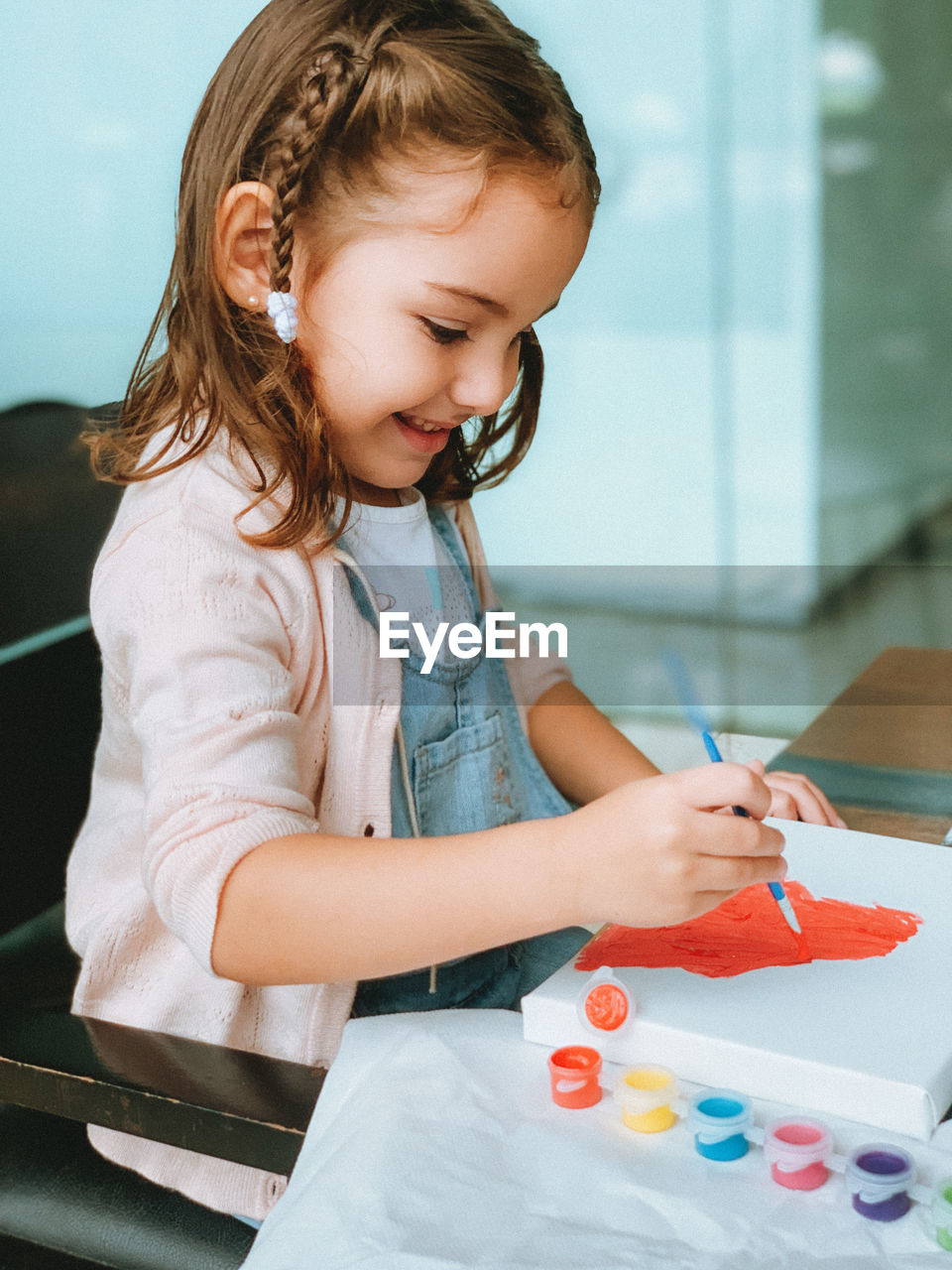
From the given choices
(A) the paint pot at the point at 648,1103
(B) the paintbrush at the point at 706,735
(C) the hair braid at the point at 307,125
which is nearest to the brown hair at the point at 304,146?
(C) the hair braid at the point at 307,125

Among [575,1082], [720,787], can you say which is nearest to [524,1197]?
[575,1082]

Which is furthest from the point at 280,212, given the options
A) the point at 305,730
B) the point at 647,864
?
the point at 647,864

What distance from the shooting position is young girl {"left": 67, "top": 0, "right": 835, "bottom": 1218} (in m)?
0.58

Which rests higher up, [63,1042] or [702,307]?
[702,307]

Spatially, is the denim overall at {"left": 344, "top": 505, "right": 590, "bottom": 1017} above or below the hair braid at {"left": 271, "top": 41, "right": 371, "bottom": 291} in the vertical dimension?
below

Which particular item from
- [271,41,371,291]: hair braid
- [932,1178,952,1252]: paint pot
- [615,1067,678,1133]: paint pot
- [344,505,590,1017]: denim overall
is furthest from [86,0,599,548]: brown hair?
[932,1178,952,1252]: paint pot

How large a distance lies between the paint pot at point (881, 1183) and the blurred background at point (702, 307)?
7.03 ft

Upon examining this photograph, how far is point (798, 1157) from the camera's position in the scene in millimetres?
469

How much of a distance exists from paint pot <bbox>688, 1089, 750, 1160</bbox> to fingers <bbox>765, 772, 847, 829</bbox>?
12.0 inches

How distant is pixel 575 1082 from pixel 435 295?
41cm

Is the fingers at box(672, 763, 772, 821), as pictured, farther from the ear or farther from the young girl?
the ear

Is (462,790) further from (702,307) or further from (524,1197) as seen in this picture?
(702,307)

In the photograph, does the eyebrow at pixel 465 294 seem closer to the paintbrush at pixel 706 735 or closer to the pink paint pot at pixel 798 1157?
the paintbrush at pixel 706 735

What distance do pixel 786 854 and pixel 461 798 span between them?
9.2 inches
